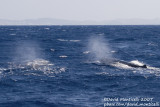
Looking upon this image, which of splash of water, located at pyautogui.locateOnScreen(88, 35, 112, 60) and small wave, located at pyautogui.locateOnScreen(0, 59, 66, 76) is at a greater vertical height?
small wave, located at pyautogui.locateOnScreen(0, 59, 66, 76)

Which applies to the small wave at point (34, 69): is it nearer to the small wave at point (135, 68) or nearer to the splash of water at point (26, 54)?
the splash of water at point (26, 54)

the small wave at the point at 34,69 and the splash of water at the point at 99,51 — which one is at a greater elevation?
the small wave at the point at 34,69

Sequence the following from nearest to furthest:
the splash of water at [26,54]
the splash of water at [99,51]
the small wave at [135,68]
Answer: the small wave at [135,68] < the splash of water at [26,54] < the splash of water at [99,51]

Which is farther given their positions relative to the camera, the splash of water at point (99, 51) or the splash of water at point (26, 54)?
the splash of water at point (99, 51)

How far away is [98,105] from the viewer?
3528cm

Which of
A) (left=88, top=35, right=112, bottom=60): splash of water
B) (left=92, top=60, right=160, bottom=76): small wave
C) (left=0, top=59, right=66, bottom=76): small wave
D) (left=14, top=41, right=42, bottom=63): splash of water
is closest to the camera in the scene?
(left=0, top=59, right=66, bottom=76): small wave

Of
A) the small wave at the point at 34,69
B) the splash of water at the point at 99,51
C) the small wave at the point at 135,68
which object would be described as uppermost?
the small wave at the point at 135,68

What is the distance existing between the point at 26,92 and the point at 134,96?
1382cm

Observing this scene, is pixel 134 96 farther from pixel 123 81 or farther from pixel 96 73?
pixel 96 73

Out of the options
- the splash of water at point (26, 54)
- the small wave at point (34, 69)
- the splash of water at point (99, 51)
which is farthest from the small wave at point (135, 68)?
the splash of water at point (26, 54)

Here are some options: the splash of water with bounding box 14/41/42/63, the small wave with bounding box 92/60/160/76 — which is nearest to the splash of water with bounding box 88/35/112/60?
the small wave with bounding box 92/60/160/76

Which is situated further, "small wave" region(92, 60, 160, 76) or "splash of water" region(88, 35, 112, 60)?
"splash of water" region(88, 35, 112, 60)

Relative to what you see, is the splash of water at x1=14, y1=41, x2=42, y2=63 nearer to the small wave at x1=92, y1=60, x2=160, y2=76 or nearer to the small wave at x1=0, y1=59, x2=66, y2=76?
the small wave at x1=0, y1=59, x2=66, y2=76

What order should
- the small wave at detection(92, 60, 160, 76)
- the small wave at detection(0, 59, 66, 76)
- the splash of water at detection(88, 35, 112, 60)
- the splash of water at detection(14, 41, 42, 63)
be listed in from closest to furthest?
the small wave at detection(0, 59, 66, 76), the small wave at detection(92, 60, 160, 76), the splash of water at detection(14, 41, 42, 63), the splash of water at detection(88, 35, 112, 60)
